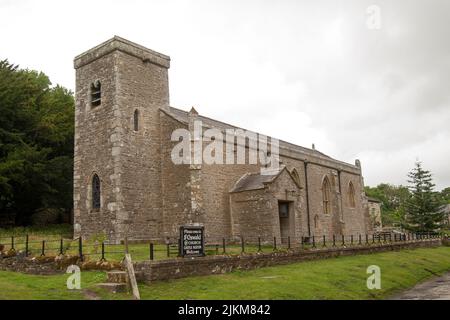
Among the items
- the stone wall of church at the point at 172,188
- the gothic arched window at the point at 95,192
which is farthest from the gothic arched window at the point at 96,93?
the gothic arched window at the point at 95,192

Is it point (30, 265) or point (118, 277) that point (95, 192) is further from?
point (118, 277)

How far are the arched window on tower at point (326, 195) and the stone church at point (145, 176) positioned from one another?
12787 mm

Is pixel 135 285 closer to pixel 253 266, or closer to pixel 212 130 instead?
pixel 253 266

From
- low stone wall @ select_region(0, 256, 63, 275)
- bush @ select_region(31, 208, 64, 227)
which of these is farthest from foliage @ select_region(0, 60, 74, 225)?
low stone wall @ select_region(0, 256, 63, 275)

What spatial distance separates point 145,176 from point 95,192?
10.2ft

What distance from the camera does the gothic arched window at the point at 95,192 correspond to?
89.2 feet

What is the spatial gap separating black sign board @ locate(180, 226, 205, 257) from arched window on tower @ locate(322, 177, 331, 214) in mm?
25262

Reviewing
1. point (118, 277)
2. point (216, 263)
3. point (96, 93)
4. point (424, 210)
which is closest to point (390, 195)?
point (424, 210)

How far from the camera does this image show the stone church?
26406 millimetres

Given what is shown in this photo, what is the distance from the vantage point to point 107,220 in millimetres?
26031

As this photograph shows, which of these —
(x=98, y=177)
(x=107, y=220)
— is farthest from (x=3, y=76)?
(x=107, y=220)

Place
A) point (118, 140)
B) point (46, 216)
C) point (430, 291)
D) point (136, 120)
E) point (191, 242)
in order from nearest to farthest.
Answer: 1. point (191, 242)
2. point (430, 291)
3. point (118, 140)
4. point (136, 120)
5. point (46, 216)

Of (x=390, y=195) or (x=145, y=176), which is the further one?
(x=390, y=195)

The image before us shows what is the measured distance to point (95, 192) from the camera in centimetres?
2748
